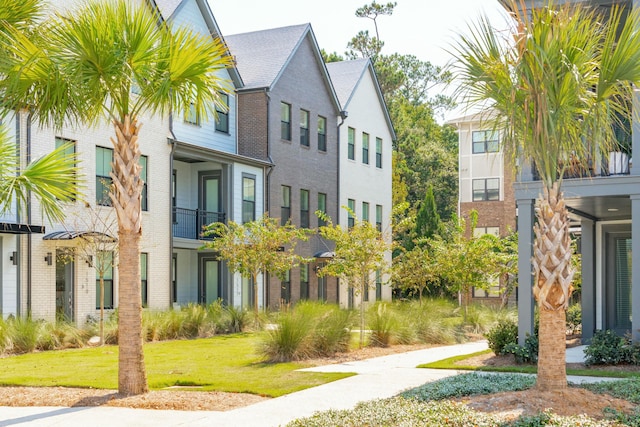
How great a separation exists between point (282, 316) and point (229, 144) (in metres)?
15.0

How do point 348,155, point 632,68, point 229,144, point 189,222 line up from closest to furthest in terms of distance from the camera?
point 632,68
point 189,222
point 229,144
point 348,155

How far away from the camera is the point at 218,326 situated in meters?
23.8

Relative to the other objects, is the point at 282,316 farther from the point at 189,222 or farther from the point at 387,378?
the point at 189,222

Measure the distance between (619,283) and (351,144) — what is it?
1889 centimetres

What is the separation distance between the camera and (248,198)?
30.4 meters

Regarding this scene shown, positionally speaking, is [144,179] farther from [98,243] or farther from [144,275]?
[98,243]

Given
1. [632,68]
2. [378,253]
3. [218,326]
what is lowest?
[218,326]

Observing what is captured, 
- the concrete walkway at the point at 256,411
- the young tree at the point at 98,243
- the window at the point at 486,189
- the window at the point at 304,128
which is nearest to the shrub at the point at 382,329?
the concrete walkway at the point at 256,411

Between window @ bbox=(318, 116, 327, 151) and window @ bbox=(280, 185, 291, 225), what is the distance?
129 inches

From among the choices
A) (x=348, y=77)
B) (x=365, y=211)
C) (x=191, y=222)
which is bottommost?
(x=191, y=222)

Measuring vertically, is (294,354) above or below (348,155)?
below

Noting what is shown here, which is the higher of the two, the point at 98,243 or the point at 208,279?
the point at 98,243

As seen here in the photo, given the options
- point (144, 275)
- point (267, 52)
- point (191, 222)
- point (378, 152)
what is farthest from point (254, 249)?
point (378, 152)

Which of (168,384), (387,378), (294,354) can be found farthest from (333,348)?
(168,384)
